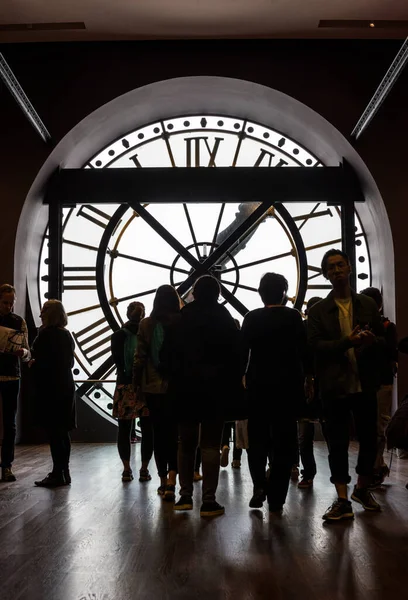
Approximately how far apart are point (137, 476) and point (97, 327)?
2850 mm

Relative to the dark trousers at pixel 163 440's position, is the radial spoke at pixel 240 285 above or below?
above

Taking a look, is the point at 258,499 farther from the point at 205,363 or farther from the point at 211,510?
the point at 205,363

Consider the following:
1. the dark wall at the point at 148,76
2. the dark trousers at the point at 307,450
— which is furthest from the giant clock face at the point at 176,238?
the dark trousers at the point at 307,450

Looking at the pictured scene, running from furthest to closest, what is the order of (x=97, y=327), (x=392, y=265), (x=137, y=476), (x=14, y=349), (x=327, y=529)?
(x=97, y=327)
(x=392, y=265)
(x=137, y=476)
(x=14, y=349)
(x=327, y=529)

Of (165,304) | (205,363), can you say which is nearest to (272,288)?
(205,363)

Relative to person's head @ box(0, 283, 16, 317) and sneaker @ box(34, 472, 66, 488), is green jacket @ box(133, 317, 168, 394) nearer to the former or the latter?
sneaker @ box(34, 472, 66, 488)

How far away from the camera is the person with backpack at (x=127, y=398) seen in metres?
4.50

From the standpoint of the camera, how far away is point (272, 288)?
354 centimetres

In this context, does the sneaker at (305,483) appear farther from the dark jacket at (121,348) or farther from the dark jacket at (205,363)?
the dark jacket at (121,348)

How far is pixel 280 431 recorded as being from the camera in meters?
3.41

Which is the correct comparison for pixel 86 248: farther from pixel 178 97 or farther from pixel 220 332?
pixel 220 332

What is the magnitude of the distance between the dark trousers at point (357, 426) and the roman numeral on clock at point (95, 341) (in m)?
4.36

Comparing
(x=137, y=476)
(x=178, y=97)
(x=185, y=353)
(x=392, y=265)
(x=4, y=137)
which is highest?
(x=178, y=97)

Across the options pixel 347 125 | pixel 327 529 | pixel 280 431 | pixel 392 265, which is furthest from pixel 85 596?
pixel 347 125
